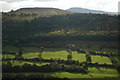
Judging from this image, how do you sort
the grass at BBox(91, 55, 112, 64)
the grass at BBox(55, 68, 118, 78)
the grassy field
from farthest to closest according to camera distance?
the grass at BBox(91, 55, 112, 64) < the grassy field < the grass at BBox(55, 68, 118, 78)

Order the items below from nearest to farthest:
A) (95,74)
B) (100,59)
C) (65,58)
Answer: (95,74) → (100,59) → (65,58)

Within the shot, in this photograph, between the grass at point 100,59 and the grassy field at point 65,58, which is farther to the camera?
A: the grass at point 100,59

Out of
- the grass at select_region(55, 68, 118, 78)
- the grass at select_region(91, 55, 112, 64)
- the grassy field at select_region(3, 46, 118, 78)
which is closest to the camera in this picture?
the grass at select_region(55, 68, 118, 78)

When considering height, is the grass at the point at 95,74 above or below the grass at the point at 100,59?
below

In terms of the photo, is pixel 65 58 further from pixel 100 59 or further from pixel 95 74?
pixel 95 74

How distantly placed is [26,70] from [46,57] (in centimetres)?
2721

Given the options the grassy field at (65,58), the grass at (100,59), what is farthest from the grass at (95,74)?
the grass at (100,59)

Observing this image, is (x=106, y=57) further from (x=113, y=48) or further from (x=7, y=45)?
(x=7, y=45)

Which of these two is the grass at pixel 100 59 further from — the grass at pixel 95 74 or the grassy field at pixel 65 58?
the grass at pixel 95 74

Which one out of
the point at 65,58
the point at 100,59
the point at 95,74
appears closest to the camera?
the point at 95,74

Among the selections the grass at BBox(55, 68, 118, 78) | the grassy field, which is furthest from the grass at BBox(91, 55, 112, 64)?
the grass at BBox(55, 68, 118, 78)

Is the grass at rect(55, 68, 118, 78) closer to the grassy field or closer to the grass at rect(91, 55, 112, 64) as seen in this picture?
the grassy field

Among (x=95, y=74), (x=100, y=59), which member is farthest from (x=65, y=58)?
(x=95, y=74)

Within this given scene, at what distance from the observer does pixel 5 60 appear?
6245 inches
